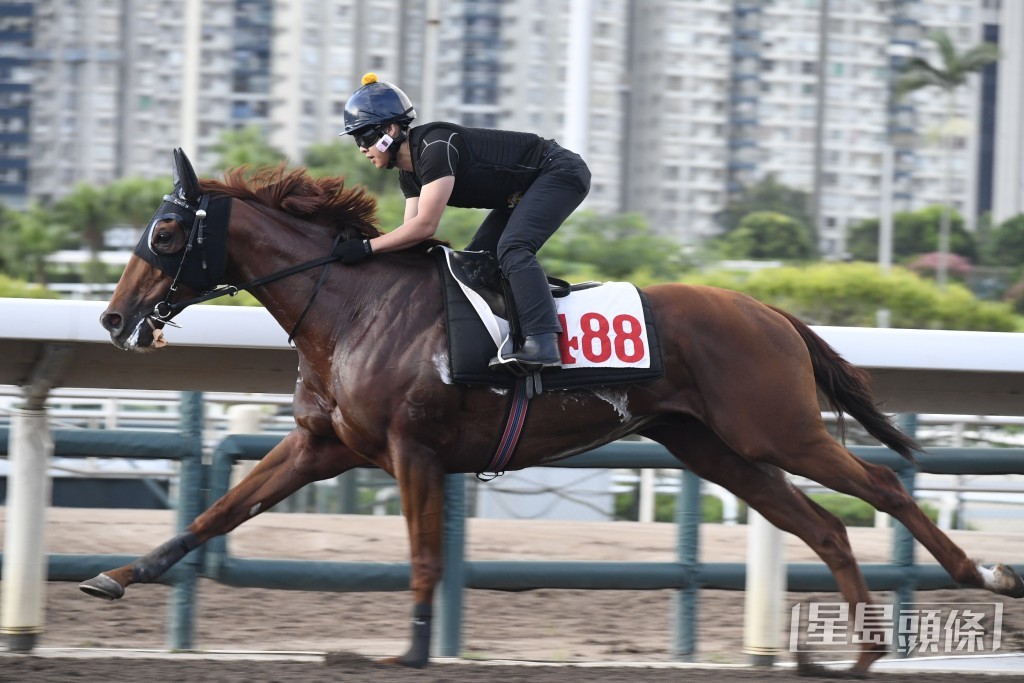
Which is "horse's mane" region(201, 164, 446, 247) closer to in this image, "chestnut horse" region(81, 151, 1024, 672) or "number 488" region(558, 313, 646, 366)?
"chestnut horse" region(81, 151, 1024, 672)

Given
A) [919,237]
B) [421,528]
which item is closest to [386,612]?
[421,528]

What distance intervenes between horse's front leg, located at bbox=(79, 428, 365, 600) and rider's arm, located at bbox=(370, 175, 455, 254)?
0.78 meters

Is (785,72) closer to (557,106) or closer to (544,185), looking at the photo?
(557,106)

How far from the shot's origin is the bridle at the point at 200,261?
4.76m

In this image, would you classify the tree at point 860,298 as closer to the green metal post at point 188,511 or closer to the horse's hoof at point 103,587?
the green metal post at point 188,511

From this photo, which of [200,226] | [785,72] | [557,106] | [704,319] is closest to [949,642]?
[704,319]

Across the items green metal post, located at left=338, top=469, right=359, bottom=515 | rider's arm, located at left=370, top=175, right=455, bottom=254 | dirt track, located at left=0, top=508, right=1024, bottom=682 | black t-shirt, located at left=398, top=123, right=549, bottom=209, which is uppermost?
black t-shirt, located at left=398, top=123, right=549, bottom=209

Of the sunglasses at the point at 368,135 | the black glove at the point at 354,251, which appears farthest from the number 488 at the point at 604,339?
the sunglasses at the point at 368,135

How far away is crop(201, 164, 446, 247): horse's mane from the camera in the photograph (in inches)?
197

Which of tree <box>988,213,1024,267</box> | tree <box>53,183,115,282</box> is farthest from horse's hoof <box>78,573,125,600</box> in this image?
tree <box>988,213,1024,267</box>

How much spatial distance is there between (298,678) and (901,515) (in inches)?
89.6

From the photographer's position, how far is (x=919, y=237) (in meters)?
49.8

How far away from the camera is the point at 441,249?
4.97 m
